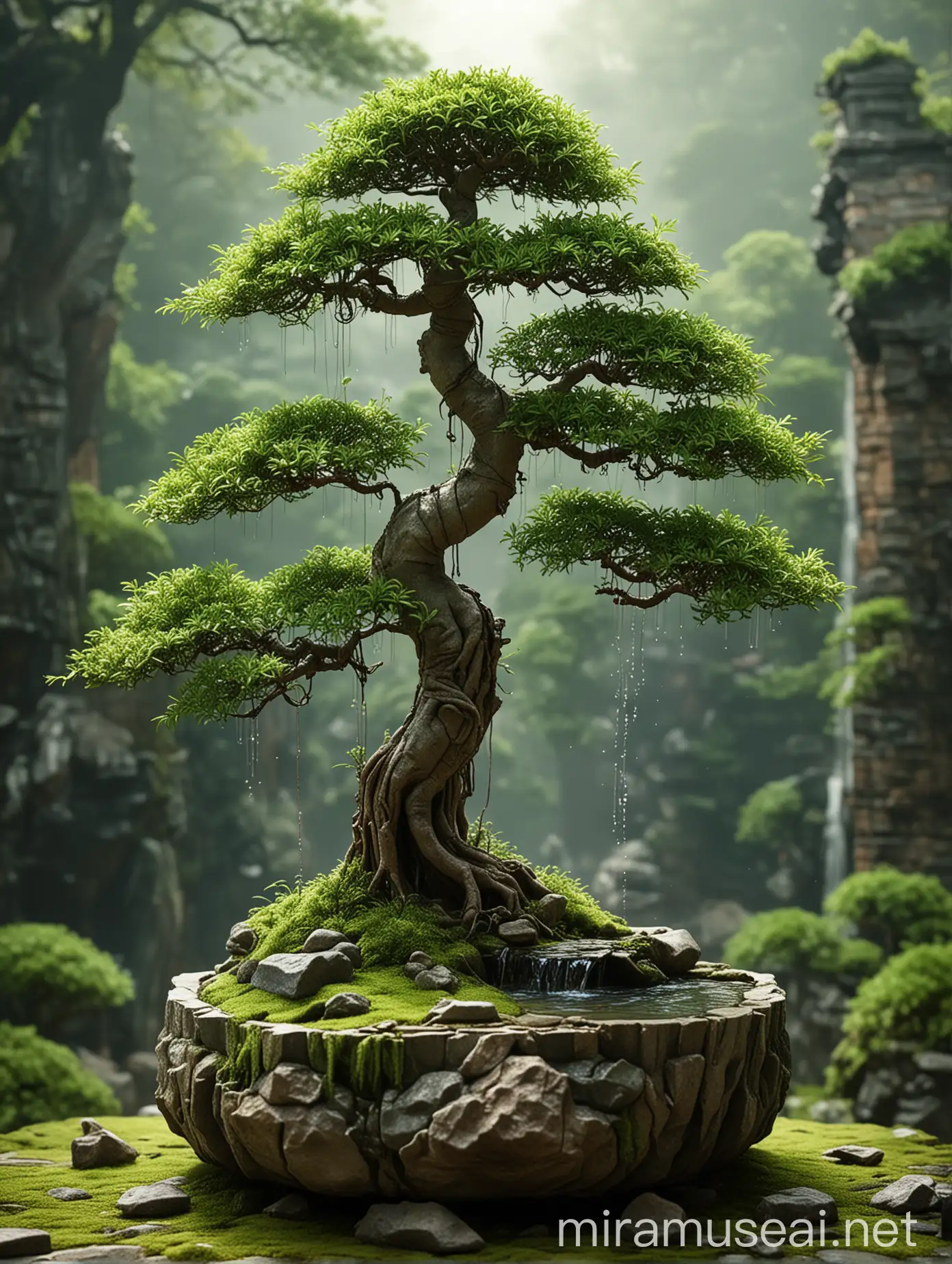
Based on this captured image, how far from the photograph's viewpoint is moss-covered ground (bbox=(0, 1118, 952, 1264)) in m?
4.10

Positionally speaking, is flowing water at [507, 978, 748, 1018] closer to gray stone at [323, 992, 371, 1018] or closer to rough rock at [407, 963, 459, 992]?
rough rock at [407, 963, 459, 992]

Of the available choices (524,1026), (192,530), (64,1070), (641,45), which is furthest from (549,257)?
(641,45)

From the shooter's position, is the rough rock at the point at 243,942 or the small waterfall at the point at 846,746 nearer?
the rough rock at the point at 243,942

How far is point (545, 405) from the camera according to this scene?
5.32 m

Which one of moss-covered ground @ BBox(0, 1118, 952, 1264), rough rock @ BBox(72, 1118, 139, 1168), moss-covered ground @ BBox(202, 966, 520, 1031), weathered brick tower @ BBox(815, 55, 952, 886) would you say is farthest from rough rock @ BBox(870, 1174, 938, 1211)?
weathered brick tower @ BBox(815, 55, 952, 886)

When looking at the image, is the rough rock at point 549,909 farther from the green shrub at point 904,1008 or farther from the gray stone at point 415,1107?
the green shrub at point 904,1008

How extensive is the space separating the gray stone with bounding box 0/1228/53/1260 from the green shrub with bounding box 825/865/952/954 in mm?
8070

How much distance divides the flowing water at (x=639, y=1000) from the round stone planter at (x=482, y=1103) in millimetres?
154

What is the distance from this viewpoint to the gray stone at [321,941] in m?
5.04

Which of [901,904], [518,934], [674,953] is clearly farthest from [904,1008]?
[518,934]

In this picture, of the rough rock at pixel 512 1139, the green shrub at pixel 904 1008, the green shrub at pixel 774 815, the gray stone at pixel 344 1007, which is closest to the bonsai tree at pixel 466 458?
the gray stone at pixel 344 1007

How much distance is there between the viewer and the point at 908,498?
11.8 m

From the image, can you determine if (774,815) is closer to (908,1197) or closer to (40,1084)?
(40,1084)

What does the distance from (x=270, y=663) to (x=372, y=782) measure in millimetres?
735
